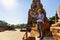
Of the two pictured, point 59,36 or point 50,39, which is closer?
point 59,36

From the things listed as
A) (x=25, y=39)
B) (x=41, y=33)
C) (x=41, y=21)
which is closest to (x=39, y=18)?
(x=41, y=21)

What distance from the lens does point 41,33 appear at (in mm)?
7547

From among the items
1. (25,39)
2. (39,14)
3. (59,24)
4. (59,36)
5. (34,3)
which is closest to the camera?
(59,36)

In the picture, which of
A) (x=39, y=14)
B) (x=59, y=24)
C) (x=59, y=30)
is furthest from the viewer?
(x=39, y=14)

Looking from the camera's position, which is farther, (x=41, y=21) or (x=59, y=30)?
(x=41, y=21)

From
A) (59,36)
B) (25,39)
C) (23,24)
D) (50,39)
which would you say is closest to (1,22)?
(23,24)

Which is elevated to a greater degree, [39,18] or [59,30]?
[39,18]

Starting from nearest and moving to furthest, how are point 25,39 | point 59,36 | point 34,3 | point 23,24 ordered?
point 59,36 < point 25,39 < point 23,24 < point 34,3

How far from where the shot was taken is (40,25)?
7406 millimetres

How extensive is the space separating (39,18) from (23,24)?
41205 mm

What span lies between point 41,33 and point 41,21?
548 mm

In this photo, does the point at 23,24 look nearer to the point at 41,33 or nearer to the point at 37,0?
the point at 37,0

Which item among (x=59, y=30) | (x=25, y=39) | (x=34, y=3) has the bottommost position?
(x=25, y=39)

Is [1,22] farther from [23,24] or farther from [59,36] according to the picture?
[59,36]
